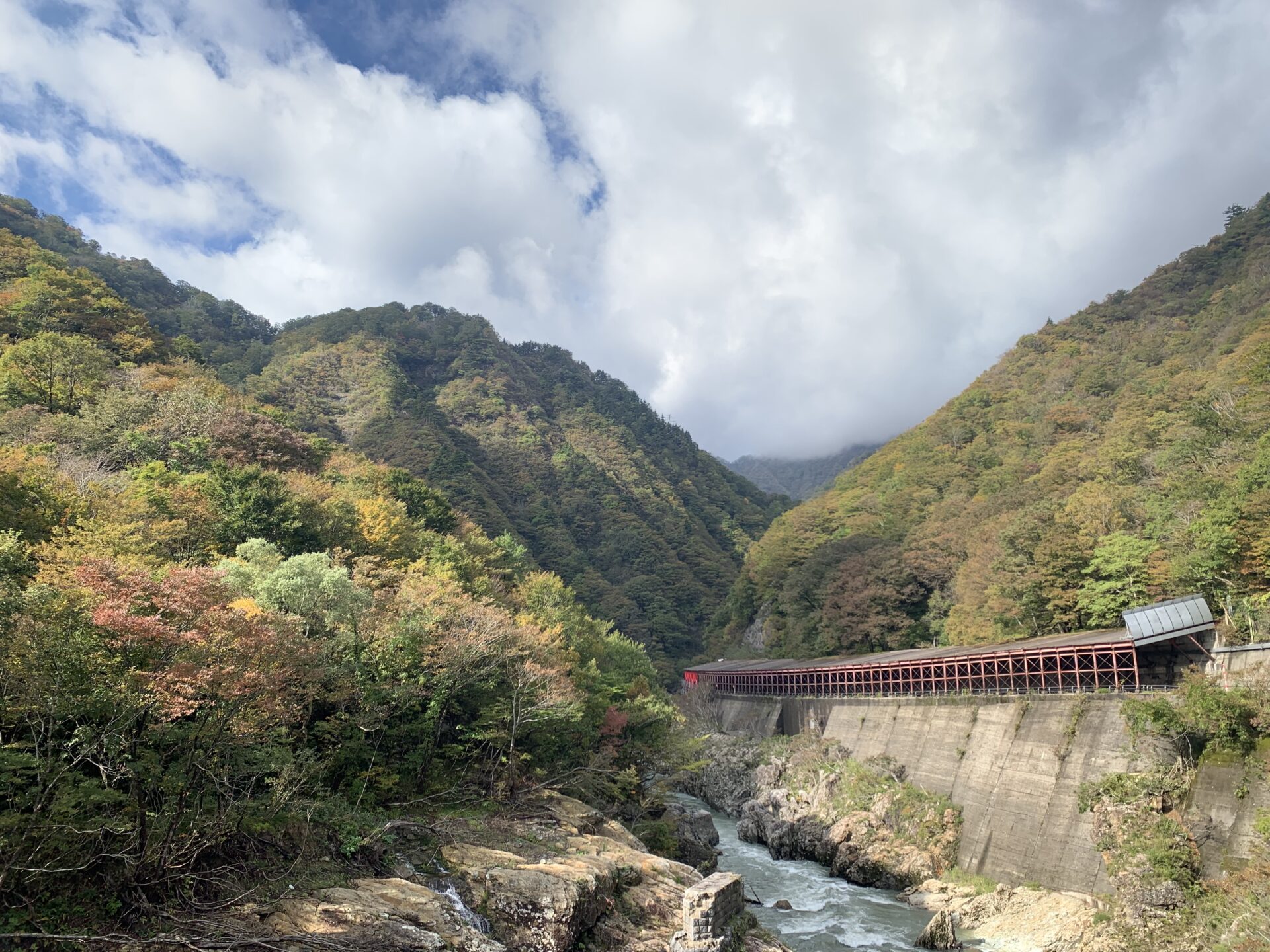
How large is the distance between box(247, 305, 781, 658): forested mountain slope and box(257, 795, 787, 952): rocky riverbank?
209 ft

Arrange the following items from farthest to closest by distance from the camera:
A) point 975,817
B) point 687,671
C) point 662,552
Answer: point 662,552 < point 687,671 < point 975,817

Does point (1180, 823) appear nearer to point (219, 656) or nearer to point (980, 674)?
point (980, 674)

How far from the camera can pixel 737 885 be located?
19125 mm

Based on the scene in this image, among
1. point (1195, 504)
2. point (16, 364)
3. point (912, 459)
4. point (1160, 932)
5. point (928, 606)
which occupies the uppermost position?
point (912, 459)

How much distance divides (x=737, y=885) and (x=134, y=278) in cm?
13077

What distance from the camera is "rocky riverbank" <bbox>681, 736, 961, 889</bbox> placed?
30.0 meters

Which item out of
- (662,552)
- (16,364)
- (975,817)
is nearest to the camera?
(975,817)

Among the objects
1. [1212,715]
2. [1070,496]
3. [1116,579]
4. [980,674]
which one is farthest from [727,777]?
[1212,715]

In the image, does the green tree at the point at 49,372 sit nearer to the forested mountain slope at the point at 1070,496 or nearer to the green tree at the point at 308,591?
the green tree at the point at 308,591

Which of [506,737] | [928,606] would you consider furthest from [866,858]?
[928,606]

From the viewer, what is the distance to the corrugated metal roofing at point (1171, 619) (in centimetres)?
2650

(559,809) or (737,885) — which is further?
(559,809)

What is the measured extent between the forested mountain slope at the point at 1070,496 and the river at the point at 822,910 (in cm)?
1768

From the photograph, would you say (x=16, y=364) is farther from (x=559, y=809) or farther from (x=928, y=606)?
(x=928, y=606)
